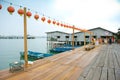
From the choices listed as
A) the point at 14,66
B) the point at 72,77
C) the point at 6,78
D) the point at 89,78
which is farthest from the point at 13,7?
the point at 89,78

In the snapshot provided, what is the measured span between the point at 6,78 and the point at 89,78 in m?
2.92

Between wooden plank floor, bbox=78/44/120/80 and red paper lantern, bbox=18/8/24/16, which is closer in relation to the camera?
wooden plank floor, bbox=78/44/120/80

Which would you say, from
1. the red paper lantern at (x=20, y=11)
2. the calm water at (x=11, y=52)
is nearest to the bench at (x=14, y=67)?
the red paper lantern at (x=20, y=11)

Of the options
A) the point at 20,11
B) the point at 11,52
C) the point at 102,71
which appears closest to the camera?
the point at 102,71

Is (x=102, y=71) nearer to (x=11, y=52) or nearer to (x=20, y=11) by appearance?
(x=20, y=11)

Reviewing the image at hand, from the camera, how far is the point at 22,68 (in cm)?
617

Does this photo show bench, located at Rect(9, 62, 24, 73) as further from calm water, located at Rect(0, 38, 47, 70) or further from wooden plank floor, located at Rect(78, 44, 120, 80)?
calm water, located at Rect(0, 38, 47, 70)

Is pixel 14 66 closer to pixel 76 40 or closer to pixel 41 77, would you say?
pixel 41 77

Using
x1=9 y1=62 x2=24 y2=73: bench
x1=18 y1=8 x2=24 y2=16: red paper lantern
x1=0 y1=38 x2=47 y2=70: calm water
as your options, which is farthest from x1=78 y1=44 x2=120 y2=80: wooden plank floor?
x1=0 y1=38 x2=47 y2=70: calm water

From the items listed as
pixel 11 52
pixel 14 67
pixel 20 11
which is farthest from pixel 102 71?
pixel 11 52

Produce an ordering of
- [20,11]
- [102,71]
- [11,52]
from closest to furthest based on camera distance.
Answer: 1. [102,71]
2. [20,11]
3. [11,52]

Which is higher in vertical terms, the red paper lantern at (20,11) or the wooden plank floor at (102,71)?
the red paper lantern at (20,11)

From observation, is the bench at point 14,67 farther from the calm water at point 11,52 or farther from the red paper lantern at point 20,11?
the calm water at point 11,52

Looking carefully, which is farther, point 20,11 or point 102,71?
point 20,11
